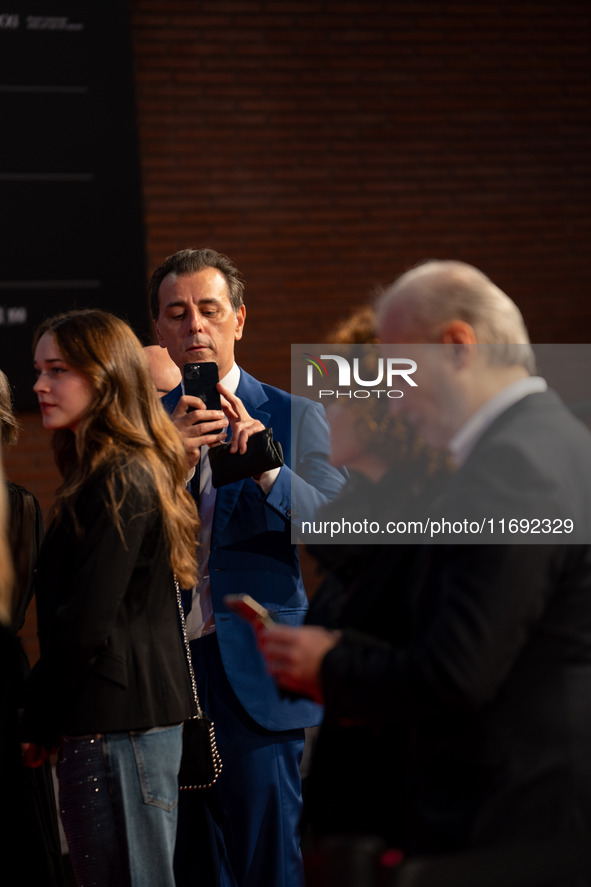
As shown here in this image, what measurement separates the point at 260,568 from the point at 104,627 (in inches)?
22.9

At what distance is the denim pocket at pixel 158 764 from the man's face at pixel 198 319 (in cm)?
93

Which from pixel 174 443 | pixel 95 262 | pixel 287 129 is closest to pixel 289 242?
pixel 287 129

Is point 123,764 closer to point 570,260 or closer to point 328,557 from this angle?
point 328,557

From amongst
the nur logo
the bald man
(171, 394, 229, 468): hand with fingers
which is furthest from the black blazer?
the bald man

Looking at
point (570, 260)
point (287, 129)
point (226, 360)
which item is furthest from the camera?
point (570, 260)

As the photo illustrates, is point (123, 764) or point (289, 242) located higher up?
point (289, 242)

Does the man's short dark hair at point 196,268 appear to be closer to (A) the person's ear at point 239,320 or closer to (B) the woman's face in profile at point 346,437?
(A) the person's ear at point 239,320

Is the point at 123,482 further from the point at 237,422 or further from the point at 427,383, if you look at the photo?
the point at 427,383

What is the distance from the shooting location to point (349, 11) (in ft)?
16.1

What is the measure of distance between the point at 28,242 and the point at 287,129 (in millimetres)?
1410

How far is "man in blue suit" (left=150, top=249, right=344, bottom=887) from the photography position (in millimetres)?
2148

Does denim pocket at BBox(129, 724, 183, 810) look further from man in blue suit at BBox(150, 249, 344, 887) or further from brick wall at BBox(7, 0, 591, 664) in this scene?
brick wall at BBox(7, 0, 591, 664)

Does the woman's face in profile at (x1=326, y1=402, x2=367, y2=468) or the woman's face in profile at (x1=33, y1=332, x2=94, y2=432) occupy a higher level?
the woman's face in profile at (x1=33, y1=332, x2=94, y2=432)

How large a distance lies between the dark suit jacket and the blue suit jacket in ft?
3.16
